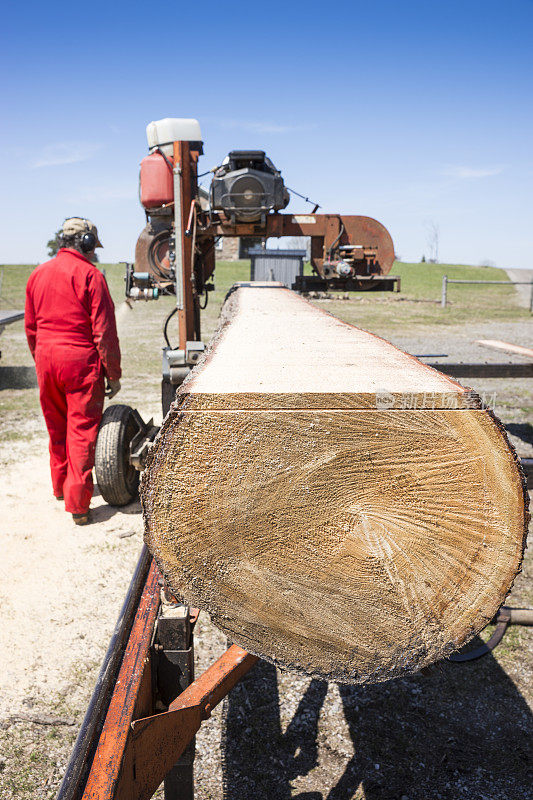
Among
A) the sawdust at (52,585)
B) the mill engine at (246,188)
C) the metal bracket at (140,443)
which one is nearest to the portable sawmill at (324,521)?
the sawdust at (52,585)

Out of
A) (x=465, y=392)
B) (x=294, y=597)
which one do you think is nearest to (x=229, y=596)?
(x=294, y=597)

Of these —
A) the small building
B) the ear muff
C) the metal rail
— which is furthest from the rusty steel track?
the small building

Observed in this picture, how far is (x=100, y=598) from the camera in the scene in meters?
3.03

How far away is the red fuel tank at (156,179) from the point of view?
162 inches

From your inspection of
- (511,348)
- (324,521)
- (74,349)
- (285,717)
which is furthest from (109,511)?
(511,348)

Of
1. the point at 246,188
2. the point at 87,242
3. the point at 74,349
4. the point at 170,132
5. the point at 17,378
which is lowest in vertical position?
the point at 17,378

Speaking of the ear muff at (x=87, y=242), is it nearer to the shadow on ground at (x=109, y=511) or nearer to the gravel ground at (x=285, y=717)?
the shadow on ground at (x=109, y=511)

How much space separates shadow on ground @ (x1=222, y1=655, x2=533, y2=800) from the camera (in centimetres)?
199

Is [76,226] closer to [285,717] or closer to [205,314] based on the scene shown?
[285,717]

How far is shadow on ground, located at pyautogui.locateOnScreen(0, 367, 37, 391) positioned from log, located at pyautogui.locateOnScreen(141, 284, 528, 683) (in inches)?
292

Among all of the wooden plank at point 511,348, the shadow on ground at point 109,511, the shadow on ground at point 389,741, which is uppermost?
the wooden plank at point 511,348

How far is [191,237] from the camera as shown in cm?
406

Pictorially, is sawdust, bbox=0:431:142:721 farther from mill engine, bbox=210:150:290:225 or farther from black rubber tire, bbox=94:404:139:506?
mill engine, bbox=210:150:290:225

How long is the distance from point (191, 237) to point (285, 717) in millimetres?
3094
